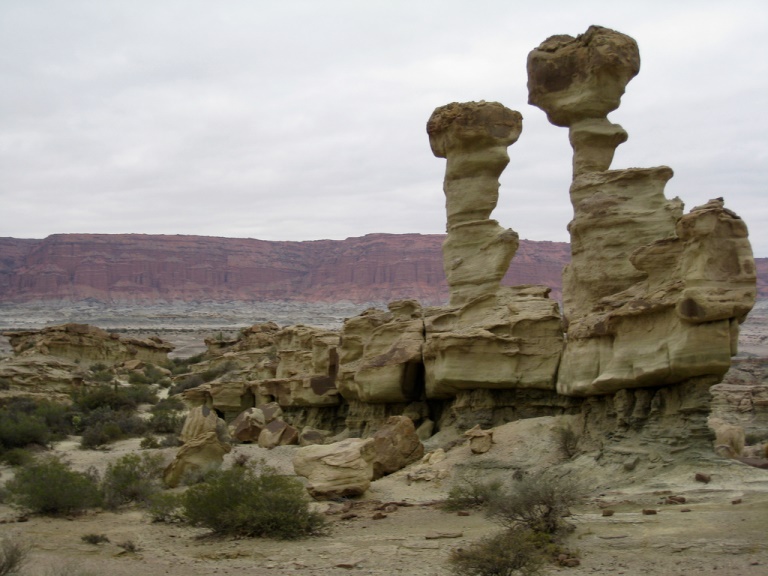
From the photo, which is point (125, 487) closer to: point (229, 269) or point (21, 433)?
point (21, 433)

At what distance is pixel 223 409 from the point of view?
2581 centimetres

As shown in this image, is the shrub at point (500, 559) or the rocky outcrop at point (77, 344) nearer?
the shrub at point (500, 559)

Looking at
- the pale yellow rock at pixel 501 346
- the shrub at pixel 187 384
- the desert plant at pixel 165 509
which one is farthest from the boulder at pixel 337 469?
the shrub at pixel 187 384

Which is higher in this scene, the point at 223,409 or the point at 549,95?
the point at 549,95

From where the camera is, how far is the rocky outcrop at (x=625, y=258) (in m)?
11.6

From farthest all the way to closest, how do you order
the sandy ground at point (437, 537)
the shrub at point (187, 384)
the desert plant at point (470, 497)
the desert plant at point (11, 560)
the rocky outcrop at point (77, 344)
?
the rocky outcrop at point (77, 344), the shrub at point (187, 384), the desert plant at point (470, 497), the sandy ground at point (437, 537), the desert plant at point (11, 560)

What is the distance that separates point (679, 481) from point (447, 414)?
23.5ft

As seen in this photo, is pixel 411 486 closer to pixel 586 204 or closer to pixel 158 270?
pixel 586 204

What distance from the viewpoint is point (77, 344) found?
41094 mm

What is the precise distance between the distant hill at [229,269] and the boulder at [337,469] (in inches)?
4568

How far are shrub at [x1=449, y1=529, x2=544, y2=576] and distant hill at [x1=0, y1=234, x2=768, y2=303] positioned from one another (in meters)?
122

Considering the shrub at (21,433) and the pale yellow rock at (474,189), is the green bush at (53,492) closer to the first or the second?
the shrub at (21,433)

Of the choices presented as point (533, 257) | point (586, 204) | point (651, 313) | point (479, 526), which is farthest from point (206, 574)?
point (533, 257)

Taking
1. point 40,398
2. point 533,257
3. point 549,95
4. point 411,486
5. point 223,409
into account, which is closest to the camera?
point 411,486
